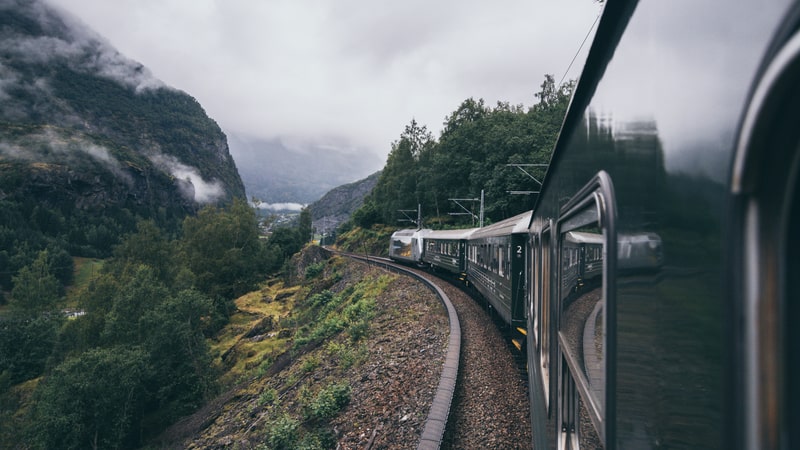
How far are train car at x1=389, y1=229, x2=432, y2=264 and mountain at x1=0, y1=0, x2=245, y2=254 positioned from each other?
33.8m

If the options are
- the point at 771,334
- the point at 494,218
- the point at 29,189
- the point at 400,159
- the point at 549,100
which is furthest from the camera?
the point at 29,189

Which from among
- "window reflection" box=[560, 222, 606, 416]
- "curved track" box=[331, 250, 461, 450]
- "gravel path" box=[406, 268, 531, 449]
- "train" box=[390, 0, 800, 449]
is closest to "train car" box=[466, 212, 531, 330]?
"gravel path" box=[406, 268, 531, 449]

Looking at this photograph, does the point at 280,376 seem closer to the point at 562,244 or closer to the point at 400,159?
the point at 562,244

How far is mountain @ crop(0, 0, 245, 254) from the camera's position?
4077 inches

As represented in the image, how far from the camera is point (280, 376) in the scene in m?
13.2

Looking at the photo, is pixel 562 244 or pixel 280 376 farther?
pixel 280 376

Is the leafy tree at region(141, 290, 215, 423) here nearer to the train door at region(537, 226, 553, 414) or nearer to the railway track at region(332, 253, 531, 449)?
the railway track at region(332, 253, 531, 449)

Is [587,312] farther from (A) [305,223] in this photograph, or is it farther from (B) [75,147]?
(B) [75,147]

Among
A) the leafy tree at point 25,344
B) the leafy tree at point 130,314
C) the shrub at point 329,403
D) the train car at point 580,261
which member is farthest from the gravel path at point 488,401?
the leafy tree at point 25,344

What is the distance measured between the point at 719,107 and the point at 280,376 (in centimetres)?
1424

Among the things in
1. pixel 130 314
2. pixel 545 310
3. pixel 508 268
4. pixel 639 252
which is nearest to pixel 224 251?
pixel 130 314

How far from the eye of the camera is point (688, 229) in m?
0.98

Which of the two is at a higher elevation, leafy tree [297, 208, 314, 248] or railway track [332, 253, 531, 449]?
leafy tree [297, 208, 314, 248]

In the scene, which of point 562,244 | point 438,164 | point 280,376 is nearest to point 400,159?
point 438,164
